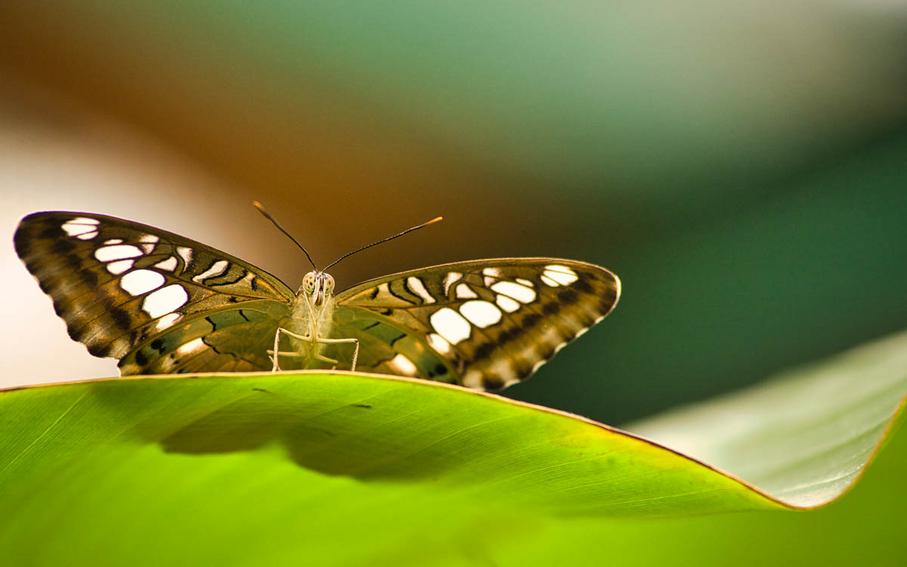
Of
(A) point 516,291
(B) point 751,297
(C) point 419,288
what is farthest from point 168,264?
(B) point 751,297

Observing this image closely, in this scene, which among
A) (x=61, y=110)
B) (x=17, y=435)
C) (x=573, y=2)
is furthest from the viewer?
(x=61, y=110)

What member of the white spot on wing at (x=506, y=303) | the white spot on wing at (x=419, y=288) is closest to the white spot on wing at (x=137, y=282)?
the white spot on wing at (x=419, y=288)

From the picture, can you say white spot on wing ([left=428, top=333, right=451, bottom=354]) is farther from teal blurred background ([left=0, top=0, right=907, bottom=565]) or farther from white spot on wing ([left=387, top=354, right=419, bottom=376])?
teal blurred background ([left=0, top=0, right=907, bottom=565])

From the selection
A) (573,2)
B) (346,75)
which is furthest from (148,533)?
(346,75)

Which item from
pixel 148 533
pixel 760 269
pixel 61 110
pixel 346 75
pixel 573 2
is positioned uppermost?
pixel 573 2

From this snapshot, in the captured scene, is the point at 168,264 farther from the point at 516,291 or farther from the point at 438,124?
the point at 438,124

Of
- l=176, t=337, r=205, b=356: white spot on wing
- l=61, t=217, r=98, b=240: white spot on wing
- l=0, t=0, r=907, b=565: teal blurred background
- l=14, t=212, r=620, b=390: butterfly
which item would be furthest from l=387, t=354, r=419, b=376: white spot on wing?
l=0, t=0, r=907, b=565: teal blurred background

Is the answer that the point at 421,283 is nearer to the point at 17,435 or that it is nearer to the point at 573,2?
the point at 17,435
